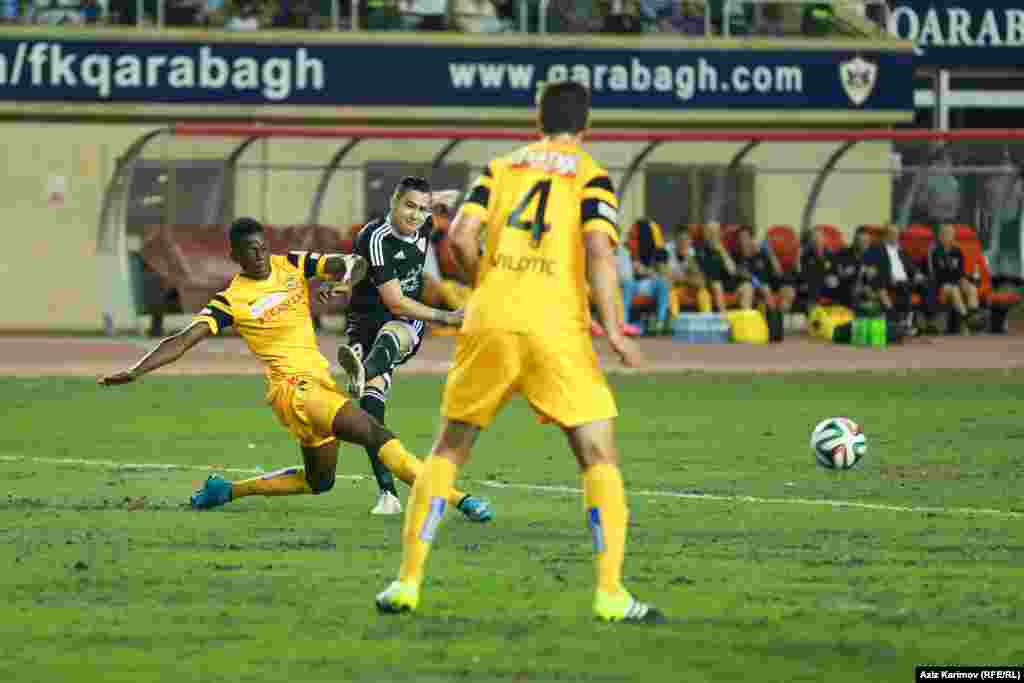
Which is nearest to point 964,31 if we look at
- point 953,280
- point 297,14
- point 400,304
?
point 953,280

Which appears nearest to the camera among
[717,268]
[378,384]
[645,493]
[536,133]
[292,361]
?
[292,361]

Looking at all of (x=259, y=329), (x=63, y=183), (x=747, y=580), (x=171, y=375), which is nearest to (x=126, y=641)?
(x=747, y=580)

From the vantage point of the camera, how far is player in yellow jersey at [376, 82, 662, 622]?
7867mm

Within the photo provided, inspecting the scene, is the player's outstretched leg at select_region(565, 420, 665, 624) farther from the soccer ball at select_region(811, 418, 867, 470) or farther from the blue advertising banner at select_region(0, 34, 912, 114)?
the blue advertising banner at select_region(0, 34, 912, 114)

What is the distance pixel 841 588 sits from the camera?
8.72 metres

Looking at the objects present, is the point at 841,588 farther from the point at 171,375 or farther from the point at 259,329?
the point at 171,375

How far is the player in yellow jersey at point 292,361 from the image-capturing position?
35.8 feet

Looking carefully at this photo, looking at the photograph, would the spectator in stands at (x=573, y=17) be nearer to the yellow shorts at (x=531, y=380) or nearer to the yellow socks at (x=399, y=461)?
the yellow socks at (x=399, y=461)

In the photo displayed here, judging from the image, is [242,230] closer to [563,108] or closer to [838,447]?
[563,108]

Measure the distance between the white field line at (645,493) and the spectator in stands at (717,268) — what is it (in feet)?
48.8

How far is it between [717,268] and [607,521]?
67.6ft

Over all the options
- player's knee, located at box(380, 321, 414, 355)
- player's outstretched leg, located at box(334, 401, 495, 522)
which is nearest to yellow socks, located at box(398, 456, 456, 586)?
player's outstretched leg, located at box(334, 401, 495, 522)

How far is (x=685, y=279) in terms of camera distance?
28.1 metres

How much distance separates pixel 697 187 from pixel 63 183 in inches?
349
